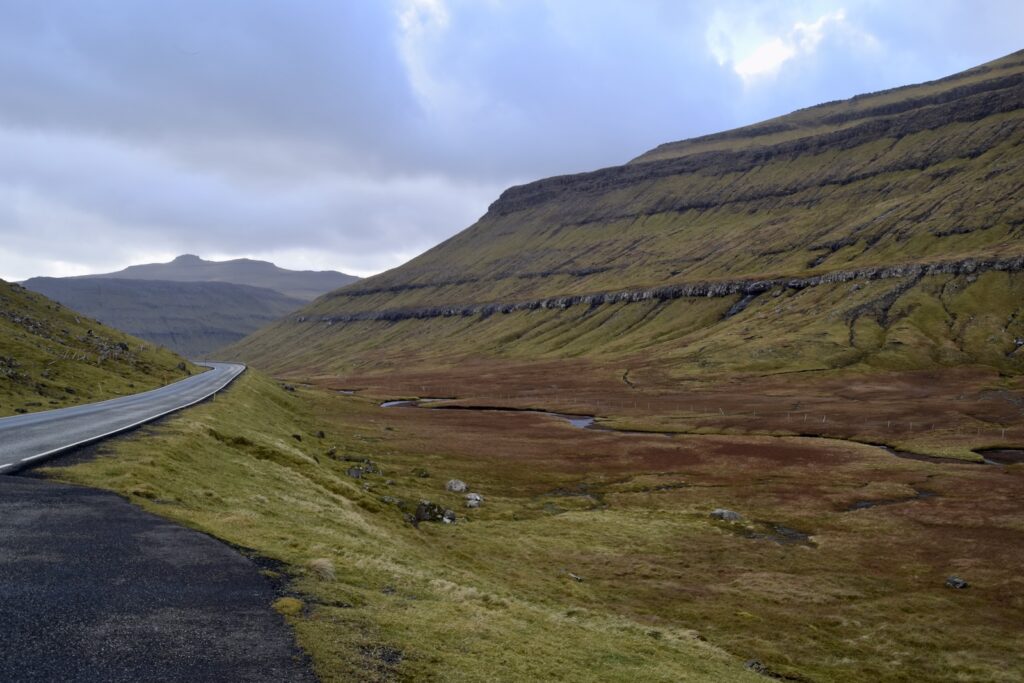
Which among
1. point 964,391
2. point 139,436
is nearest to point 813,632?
point 139,436

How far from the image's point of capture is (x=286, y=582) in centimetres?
1669

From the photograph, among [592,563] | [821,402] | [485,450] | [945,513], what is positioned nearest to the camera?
[592,563]

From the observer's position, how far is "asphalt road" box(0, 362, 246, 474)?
89.8 ft

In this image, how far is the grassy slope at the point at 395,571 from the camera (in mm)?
14547

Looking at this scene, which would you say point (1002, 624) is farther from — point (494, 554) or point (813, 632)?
point (494, 554)

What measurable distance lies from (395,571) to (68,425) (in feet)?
95.2

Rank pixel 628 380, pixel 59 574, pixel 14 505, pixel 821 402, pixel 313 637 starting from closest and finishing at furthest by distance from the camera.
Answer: pixel 313 637 → pixel 59 574 → pixel 14 505 → pixel 821 402 → pixel 628 380

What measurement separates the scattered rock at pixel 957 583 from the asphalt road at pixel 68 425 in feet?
160

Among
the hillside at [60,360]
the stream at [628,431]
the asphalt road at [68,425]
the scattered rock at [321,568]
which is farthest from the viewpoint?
the stream at [628,431]

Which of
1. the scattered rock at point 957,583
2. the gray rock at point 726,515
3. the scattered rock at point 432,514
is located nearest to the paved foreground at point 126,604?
the scattered rock at point 432,514

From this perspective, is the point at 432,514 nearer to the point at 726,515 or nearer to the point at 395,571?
the point at 395,571

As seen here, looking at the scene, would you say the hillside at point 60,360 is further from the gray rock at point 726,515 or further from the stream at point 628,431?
the gray rock at point 726,515

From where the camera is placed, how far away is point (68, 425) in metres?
38.0

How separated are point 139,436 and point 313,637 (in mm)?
27631
